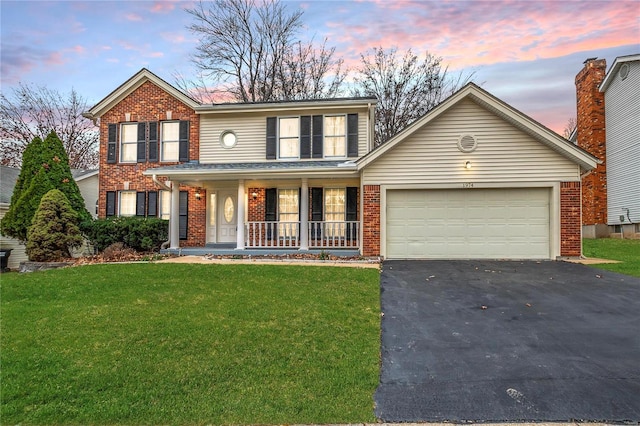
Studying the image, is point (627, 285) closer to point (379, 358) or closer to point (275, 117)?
point (379, 358)

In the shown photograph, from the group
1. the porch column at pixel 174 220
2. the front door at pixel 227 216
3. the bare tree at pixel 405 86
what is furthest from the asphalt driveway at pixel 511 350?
the bare tree at pixel 405 86

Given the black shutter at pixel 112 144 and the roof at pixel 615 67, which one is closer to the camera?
the black shutter at pixel 112 144

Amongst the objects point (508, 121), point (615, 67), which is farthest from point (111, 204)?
point (615, 67)

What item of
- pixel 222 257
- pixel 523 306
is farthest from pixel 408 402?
pixel 222 257

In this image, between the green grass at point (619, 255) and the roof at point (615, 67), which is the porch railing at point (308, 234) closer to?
the green grass at point (619, 255)

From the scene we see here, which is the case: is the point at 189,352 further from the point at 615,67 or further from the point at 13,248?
the point at 615,67

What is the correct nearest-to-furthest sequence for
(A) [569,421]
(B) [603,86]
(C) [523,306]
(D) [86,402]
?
(A) [569,421] < (D) [86,402] < (C) [523,306] < (B) [603,86]

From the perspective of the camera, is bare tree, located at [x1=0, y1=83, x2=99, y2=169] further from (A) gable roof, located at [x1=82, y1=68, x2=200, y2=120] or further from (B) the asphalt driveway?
(B) the asphalt driveway

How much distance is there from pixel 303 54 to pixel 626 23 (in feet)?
60.3

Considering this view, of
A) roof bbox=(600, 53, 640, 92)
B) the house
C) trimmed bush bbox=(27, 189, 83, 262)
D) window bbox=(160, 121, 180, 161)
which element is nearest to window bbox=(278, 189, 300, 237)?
window bbox=(160, 121, 180, 161)

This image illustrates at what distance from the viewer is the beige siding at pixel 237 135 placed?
15044 millimetres

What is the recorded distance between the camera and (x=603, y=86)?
19781 millimetres

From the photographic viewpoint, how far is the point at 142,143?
1572 cm

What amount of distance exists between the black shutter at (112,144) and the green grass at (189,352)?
9305mm
